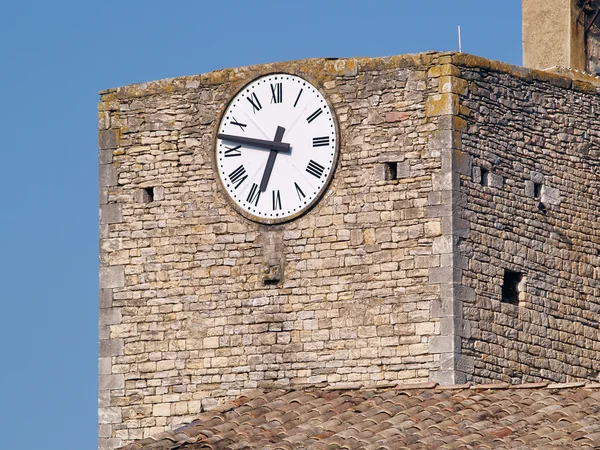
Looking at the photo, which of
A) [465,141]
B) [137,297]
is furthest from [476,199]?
[137,297]

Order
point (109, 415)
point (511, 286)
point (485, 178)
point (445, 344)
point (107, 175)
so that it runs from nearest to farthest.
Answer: point (445, 344) < point (485, 178) < point (511, 286) < point (109, 415) < point (107, 175)

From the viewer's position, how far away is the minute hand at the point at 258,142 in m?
25.9

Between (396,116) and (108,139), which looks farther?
(108,139)

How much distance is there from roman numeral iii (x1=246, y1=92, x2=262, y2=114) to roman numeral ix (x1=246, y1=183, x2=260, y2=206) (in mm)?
861

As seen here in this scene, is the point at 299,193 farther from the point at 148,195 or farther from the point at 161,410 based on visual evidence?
the point at 161,410

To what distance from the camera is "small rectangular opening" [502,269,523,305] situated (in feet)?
84.4

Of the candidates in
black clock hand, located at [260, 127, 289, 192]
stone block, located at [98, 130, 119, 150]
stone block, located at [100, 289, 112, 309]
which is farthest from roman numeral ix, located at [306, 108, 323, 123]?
stone block, located at [100, 289, 112, 309]

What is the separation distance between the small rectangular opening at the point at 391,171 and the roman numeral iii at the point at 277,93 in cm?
150

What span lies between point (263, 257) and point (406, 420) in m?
3.39

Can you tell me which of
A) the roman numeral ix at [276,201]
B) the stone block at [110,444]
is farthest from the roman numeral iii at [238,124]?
the stone block at [110,444]

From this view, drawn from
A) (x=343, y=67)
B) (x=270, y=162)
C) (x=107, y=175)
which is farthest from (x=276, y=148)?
(x=107, y=175)

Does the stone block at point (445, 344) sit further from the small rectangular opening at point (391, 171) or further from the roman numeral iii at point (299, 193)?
the roman numeral iii at point (299, 193)

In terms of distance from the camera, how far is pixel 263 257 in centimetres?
2589

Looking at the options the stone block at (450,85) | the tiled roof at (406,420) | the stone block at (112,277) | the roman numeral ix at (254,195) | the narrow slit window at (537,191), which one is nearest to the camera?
the tiled roof at (406,420)
